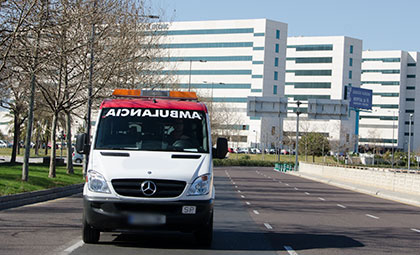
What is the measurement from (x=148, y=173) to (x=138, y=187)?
272 millimetres

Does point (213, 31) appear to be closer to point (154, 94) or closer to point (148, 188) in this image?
point (154, 94)

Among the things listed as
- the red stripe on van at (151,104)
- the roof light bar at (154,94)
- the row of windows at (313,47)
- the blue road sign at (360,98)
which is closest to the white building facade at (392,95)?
the row of windows at (313,47)

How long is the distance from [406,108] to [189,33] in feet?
180

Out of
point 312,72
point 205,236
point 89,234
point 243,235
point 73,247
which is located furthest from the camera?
point 312,72

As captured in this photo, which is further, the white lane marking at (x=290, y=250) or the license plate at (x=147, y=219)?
the white lane marking at (x=290, y=250)

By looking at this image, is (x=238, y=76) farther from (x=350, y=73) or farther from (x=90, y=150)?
(x=90, y=150)

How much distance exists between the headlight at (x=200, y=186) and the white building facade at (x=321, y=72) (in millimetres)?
104675

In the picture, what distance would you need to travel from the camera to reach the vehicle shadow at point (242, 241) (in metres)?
10.9

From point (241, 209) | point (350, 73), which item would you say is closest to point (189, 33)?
point (350, 73)

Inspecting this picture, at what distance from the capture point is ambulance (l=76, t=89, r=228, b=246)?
960 centimetres

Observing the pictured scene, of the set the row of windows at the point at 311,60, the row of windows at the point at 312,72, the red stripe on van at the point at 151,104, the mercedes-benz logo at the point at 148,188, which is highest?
the row of windows at the point at 311,60

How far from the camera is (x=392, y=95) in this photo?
13788 cm

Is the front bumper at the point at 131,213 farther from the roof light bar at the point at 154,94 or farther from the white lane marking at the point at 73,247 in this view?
the roof light bar at the point at 154,94

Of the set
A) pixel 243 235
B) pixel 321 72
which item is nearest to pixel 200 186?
pixel 243 235
